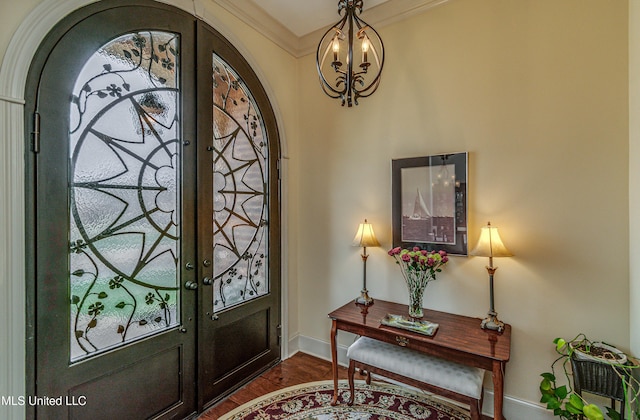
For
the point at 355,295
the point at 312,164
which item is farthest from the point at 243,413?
the point at 312,164

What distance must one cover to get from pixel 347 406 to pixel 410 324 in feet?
2.65

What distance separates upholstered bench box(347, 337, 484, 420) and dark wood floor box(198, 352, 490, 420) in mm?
476

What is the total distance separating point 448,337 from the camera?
182 cm

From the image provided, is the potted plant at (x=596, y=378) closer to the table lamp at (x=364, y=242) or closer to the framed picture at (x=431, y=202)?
the framed picture at (x=431, y=202)

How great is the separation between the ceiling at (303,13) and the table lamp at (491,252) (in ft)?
5.84

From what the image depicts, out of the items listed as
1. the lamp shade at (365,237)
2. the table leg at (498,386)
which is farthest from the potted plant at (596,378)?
the lamp shade at (365,237)

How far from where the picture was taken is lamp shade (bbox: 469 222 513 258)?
6.16 ft

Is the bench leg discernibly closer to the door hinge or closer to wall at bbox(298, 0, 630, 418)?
wall at bbox(298, 0, 630, 418)

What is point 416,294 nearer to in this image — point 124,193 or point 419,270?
point 419,270

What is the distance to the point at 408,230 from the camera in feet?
7.66

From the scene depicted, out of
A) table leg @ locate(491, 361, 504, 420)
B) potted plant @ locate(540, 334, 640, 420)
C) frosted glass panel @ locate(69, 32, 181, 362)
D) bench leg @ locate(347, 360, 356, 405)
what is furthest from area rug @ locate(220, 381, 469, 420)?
frosted glass panel @ locate(69, 32, 181, 362)

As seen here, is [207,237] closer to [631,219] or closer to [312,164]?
[312,164]

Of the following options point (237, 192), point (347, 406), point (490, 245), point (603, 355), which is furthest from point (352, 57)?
point (347, 406)

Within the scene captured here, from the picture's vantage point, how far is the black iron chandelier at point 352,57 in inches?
61.2
